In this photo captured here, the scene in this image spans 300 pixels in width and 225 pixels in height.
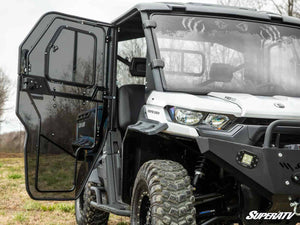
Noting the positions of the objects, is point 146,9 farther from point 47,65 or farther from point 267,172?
point 267,172

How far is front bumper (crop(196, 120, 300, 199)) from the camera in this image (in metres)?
3.69

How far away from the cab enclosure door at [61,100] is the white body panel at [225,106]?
157 centimetres

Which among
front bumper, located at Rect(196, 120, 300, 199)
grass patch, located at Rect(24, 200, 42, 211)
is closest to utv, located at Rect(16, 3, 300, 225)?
front bumper, located at Rect(196, 120, 300, 199)

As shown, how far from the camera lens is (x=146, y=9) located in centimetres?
484

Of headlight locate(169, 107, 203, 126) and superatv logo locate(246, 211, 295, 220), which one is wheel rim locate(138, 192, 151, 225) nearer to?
headlight locate(169, 107, 203, 126)

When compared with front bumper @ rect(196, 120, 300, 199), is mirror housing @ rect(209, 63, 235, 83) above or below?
above

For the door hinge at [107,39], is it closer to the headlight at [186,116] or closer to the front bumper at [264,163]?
the headlight at [186,116]

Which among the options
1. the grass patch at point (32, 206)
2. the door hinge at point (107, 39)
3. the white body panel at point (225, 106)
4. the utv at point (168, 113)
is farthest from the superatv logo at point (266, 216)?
the grass patch at point (32, 206)

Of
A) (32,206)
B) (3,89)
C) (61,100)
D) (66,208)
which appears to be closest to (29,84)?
(61,100)

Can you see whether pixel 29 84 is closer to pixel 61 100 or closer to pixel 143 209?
pixel 61 100

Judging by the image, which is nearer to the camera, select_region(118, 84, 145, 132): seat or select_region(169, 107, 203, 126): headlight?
select_region(169, 107, 203, 126): headlight

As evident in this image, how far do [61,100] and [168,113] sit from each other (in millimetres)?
1825

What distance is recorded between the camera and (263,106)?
406 centimetres

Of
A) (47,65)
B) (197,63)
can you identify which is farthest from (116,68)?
(197,63)
